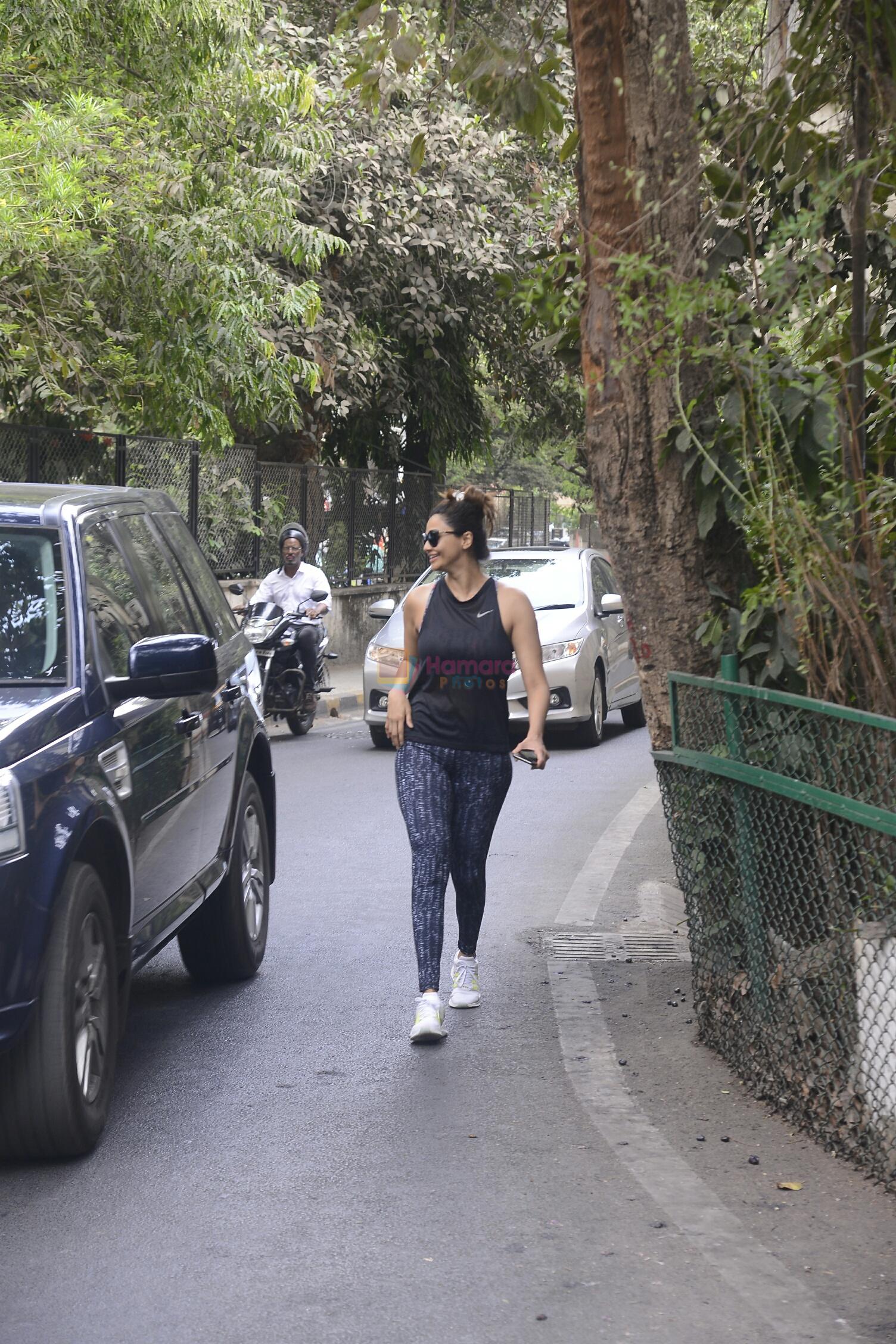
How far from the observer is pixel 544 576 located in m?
16.1

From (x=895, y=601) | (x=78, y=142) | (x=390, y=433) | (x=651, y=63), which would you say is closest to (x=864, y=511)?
(x=895, y=601)

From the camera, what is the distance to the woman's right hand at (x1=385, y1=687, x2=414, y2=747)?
20.4 ft

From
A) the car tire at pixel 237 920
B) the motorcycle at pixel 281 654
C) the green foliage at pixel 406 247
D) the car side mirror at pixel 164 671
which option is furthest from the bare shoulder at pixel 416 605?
the green foliage at pixel 406 247

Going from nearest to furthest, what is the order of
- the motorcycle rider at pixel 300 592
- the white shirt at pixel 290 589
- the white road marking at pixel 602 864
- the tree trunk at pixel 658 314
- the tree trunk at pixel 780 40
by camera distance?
the tree trunk at pixel 658 314, the tree trunk at pixel 780 40, the white road marking at pixel 602 864, the motorcycle rider at pixel 300 592, the white shirt at pixel 290 589

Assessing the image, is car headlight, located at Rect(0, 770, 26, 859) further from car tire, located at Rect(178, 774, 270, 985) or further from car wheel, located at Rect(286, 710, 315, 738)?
car wheel, located at Rect(286, 710, 315, 738)

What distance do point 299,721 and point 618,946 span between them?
908 cm

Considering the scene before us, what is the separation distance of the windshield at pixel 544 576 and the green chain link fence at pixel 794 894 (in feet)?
31.5

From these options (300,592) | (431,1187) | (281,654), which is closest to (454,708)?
(431,1187)

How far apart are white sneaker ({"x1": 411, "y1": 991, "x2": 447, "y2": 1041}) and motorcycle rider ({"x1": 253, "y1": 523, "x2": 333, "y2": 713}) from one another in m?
10.00

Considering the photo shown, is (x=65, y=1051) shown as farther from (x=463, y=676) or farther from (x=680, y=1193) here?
(x=463, y=676)

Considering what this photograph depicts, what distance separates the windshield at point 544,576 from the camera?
15781 millimetres

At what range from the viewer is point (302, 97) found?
642 inches

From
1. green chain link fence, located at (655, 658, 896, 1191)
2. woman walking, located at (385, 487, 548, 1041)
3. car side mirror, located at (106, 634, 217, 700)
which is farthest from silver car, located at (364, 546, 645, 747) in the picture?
car side mirror, located at (106, 634, 217, 700)

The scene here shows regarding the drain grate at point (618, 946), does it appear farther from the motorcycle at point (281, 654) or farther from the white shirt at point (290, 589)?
the white shirt at point (290, 589)
